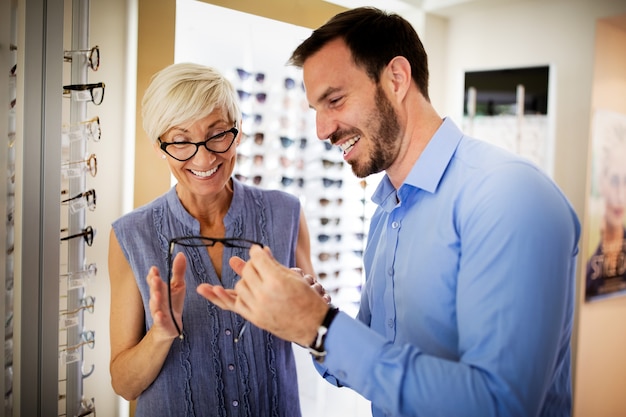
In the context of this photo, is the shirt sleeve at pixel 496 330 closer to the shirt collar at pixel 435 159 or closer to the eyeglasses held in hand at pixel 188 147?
the shirt collar at pixel 435 159

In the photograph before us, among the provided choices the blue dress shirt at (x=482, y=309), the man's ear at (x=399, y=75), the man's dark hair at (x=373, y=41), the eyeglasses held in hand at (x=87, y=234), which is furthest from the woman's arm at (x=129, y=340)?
the man's ear at (x=399, y=75)

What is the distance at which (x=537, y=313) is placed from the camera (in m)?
0.98

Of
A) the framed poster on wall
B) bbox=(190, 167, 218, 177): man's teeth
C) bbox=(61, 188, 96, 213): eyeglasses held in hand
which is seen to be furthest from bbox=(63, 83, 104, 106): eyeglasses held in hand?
the framed poster on wall

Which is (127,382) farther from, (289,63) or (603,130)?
(603,130)

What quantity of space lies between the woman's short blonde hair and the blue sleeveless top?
0.90 feet

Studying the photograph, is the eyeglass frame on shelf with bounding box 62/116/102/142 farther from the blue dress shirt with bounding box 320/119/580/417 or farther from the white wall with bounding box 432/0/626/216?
the white wall with bounding box 432/0/626/216

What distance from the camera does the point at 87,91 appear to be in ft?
5.37

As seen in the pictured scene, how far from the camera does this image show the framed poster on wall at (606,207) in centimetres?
315

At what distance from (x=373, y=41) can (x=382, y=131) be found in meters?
0.27

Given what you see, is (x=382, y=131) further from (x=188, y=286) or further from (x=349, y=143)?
(x=188, y=286)

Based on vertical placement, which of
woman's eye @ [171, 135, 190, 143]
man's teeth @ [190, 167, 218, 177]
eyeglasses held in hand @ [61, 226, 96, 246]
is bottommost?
eyeglasses held in hand @ [61, 226, 96, 246]

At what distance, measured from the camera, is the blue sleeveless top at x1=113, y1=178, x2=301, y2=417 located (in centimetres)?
158

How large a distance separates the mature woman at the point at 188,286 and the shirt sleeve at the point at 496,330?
2.14ft

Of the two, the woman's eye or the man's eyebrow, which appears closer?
the man's eyebrow
